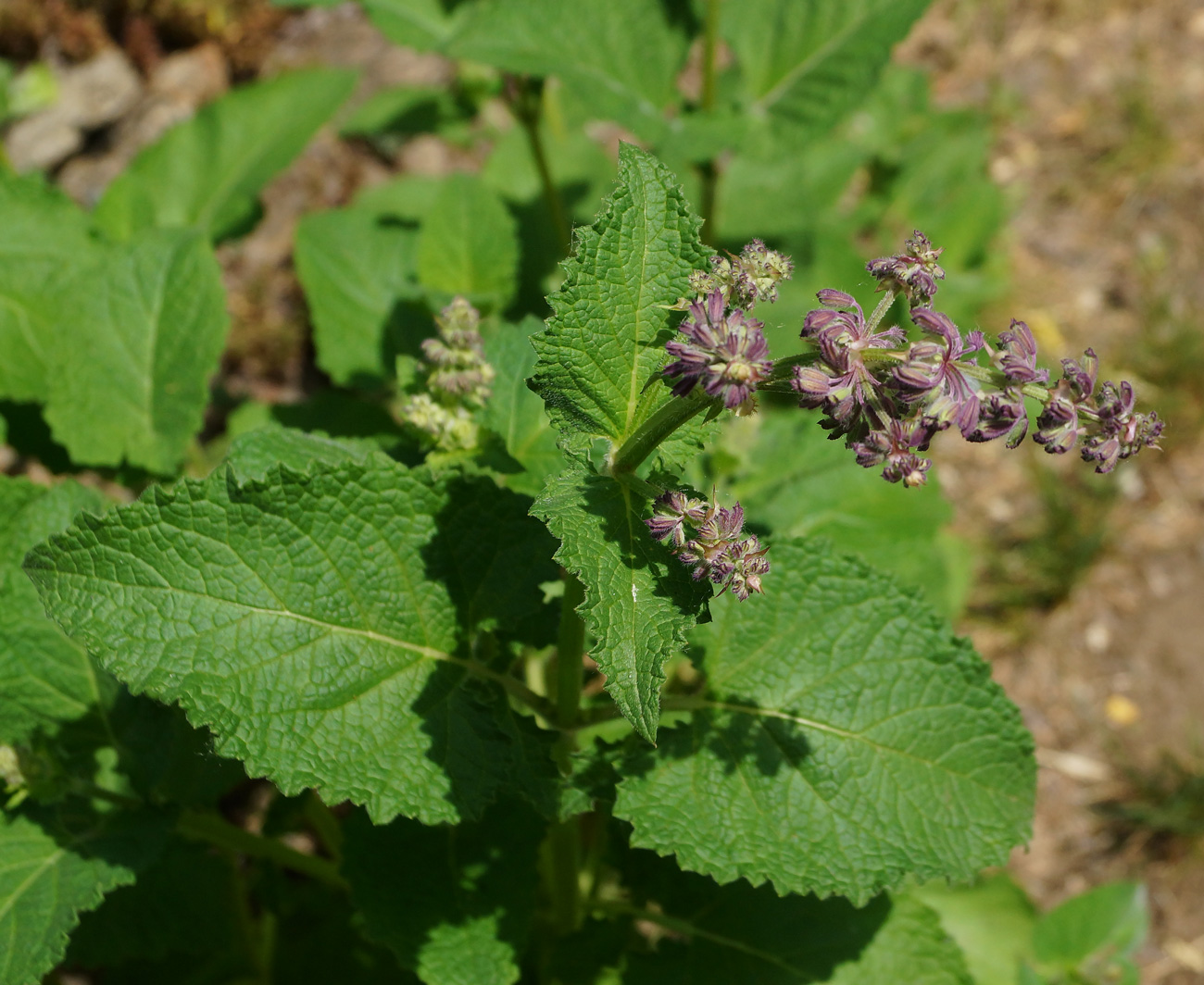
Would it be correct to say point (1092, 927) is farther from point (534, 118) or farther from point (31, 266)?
point (31, 266)

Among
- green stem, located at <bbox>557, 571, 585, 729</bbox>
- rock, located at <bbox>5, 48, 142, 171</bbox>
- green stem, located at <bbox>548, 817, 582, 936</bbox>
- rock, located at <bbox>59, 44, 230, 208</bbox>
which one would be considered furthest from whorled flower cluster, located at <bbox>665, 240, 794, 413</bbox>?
rock, located at <bbox>5, 48, 142, 171</bbox>

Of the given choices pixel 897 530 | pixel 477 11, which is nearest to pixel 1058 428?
pixel 897 530

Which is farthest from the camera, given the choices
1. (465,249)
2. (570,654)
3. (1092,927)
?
(465,249)

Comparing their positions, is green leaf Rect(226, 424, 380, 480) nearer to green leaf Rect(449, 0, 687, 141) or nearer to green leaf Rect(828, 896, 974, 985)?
green leaf Rect(449, 0, 687, 141)

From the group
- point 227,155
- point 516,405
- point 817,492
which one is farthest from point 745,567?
point 227,155

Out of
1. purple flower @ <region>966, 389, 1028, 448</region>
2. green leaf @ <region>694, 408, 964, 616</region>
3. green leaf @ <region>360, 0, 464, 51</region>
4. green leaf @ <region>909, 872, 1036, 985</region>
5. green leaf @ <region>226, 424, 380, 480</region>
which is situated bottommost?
green leaf @ <region>909, 872, 1036, 985</region>

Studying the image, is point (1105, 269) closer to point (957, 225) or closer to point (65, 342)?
point (957, 225)

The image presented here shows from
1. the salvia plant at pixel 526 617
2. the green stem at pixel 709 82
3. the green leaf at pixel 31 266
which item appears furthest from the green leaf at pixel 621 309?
the green leaf at pixel 31 266
